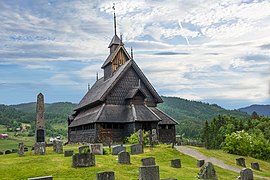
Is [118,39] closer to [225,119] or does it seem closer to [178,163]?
[178,163]

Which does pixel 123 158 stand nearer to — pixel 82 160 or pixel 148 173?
pixel 82 160

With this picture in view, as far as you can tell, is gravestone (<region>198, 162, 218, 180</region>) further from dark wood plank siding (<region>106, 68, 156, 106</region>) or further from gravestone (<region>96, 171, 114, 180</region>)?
dark wood plank siding (<region>106, 68, 156, 106</region>)

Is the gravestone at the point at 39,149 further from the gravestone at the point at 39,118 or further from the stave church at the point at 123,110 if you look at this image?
the stave church at the point at 123,110

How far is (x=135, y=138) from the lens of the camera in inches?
1463

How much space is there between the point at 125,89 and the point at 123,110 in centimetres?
338

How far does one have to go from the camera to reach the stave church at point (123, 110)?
42188mm

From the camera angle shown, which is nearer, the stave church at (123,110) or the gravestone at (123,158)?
the gravestone at (123,158)

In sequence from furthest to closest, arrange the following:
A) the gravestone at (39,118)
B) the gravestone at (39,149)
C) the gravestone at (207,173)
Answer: the gravestone at (39,118) < the gravestone at (39,149) < the gravestone at (207,173)

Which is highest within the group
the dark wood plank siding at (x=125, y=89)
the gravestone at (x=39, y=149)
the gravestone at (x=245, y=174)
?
the dark wood plank siding at (x=125, y=89)

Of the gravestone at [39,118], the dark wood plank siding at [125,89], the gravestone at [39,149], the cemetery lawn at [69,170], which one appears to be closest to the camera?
the cemetery lawn at [69,170]

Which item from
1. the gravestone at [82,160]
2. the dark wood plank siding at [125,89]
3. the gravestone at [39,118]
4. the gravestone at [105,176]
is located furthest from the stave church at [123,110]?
the gravestone at [105,176]

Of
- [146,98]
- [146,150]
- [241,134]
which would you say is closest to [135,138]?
[146,150]

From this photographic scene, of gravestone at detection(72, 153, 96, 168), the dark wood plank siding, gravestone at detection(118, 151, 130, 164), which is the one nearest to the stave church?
the dark wood plank siding

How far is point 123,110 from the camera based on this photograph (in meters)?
44.4
